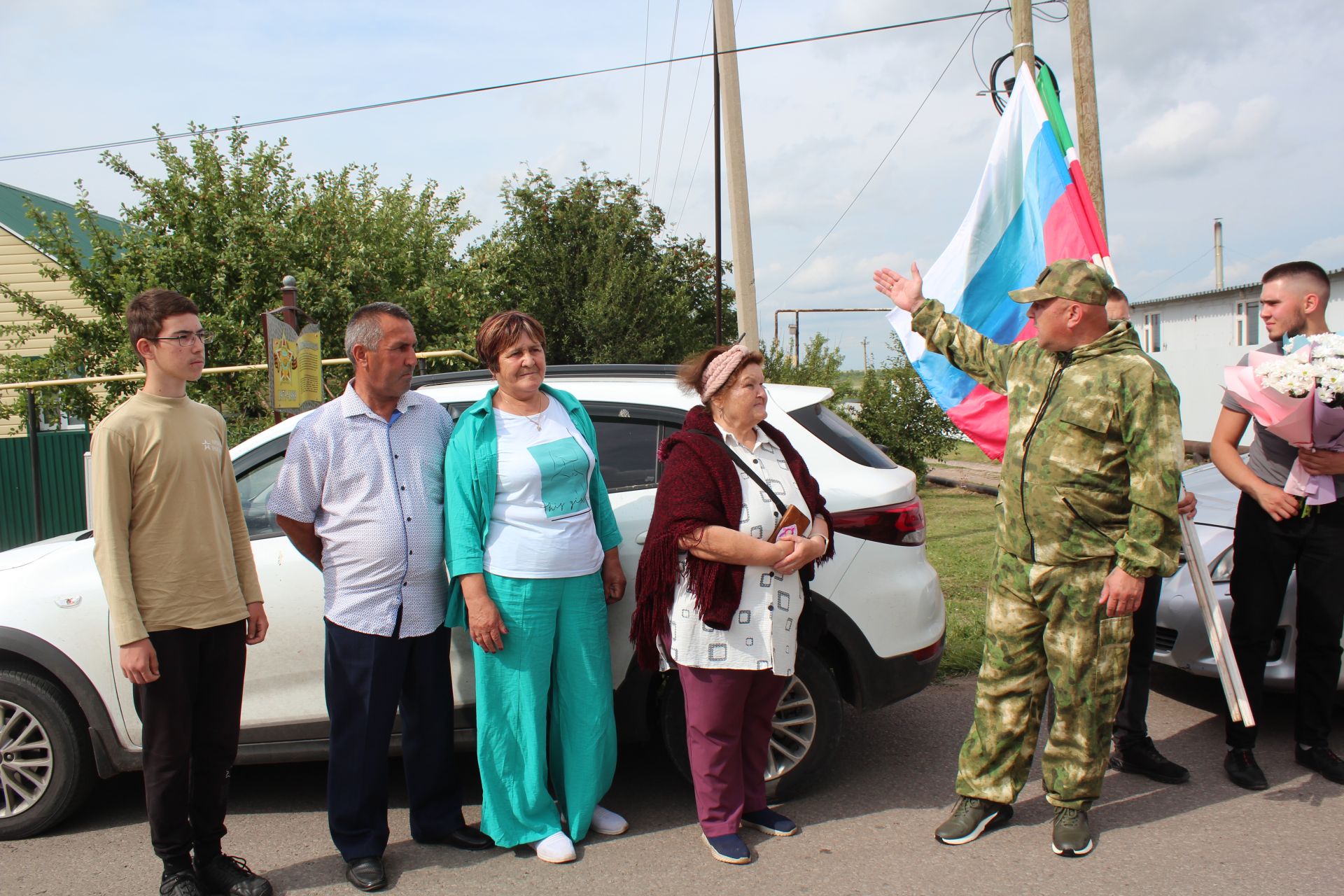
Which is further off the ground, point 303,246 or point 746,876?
point 303,246

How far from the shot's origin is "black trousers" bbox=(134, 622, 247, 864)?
2.99 m

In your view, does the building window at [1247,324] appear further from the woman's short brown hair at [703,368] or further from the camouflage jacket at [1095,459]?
the woman's short brown hair at [703,368]

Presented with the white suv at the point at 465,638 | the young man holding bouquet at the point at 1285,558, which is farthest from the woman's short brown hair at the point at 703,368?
the young man holding bouquet at the point at 1285,558

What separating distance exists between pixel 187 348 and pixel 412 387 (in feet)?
3.46

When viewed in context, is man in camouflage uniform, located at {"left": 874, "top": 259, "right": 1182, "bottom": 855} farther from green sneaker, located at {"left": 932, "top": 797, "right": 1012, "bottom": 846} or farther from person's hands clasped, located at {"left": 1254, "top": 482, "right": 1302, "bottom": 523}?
person's hands clasped, located at {"left": 1254, "top": 482, "right": 1302, "bottom": 523}

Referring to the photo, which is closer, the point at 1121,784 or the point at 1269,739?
the point at 1121,784

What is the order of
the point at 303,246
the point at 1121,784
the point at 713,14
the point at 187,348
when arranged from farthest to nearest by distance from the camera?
the point at 303,246 < the point at 713,14 < the point at 1121,784 < the point at 187,348

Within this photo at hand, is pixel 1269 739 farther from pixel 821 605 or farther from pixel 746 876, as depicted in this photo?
pixel 746 876

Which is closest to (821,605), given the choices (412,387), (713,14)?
(412,387)

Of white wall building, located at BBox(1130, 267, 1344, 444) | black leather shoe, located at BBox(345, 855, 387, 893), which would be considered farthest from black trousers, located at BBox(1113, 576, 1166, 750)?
white wall building, located at BBox(1130, 267, 1344, 444)

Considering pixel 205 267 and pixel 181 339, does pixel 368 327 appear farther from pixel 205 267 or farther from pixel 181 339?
pixel 205 267

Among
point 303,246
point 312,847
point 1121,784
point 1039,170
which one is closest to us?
point 312,847

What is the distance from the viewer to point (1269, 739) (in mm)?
4367

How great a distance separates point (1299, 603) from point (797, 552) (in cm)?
229
